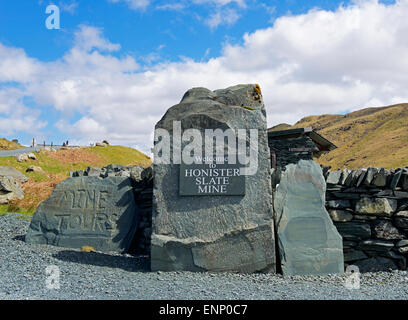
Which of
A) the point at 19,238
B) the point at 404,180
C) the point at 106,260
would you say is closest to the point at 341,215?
the point at 404,180

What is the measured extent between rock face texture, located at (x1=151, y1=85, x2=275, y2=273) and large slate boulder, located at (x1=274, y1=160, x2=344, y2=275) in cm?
32

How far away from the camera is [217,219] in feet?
21.4

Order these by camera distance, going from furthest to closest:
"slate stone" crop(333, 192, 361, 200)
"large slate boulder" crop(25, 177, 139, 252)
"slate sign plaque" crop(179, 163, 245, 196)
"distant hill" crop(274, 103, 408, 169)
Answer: "distant hill" crop(274, 103, 408, 169), "large slate boulder" crop(25, 177, 139, 252), "slate stone" crop(333, 192, 361, 200), "slate sign plaque" crop(179, 163, 245, 196)

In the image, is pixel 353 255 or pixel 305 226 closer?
pixel 305 226

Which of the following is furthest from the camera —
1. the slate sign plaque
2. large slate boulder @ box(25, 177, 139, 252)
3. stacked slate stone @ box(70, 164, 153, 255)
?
stacked slate stone @ box(70, 164, 153, 255)

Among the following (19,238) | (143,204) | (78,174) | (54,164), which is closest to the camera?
(143,204)

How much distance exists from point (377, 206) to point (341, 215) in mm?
679

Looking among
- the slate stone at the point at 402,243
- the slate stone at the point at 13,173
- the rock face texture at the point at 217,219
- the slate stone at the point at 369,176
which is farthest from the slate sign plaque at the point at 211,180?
the slate stone at the point at 13,173

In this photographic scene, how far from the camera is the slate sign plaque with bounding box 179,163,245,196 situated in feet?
21.6

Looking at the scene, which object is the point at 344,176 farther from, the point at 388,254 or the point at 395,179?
the point at 388,254

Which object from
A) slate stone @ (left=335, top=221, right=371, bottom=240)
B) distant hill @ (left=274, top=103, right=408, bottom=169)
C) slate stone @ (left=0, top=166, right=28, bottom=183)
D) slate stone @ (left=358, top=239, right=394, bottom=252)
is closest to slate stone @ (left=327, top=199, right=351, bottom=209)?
slate stone @ (left=335, top=221, right=371, bottom=240)

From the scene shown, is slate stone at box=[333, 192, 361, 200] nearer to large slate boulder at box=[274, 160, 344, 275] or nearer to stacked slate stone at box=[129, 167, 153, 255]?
large slate boulder at box=[274, 160, 344, 275]

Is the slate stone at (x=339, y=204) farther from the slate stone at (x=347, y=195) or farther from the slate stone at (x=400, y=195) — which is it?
the slate stone at (x=400, y=195)

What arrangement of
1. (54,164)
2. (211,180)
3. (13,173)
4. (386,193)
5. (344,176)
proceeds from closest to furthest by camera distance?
(211,180), (386,193), (344,176), (13,173), (54,164)
